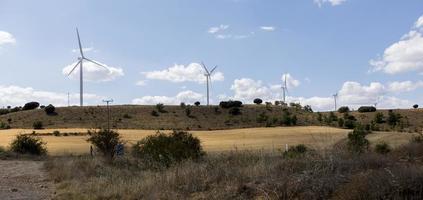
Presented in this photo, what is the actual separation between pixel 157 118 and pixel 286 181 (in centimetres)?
13840

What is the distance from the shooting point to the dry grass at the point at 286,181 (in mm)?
8758

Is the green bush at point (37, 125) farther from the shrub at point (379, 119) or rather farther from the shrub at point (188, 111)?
the shrub at point (379, 119)

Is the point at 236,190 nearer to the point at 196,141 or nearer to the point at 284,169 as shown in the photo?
the point at 284,169

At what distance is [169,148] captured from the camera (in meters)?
25.7

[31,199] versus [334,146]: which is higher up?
[334,146]

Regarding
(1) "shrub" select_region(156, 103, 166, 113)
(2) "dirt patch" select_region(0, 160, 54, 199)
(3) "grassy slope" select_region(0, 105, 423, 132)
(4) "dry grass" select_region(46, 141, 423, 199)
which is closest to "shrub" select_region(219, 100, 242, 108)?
(3) "grassy slope" select_region(0, 105, 423, 132)

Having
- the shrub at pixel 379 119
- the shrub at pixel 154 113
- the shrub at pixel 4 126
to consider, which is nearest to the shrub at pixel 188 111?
the shrub at pixel 154 113

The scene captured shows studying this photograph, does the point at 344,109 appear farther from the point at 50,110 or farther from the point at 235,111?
the point at 50,110

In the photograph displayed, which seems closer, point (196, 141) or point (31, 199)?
point (31, 199)

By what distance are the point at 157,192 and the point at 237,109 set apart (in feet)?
471

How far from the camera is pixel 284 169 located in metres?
11.6

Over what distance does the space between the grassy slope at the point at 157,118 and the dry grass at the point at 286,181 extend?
116m

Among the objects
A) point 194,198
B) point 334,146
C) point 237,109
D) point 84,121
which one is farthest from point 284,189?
point 237,109

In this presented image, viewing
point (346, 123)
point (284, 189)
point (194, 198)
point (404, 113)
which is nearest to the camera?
point (284, 189)
